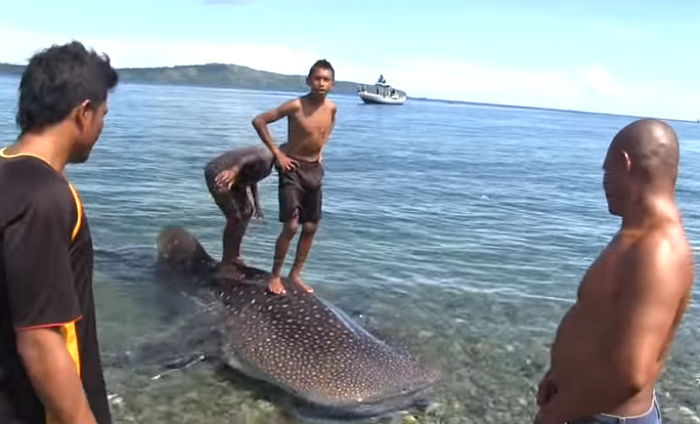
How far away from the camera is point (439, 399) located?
23.8 feet

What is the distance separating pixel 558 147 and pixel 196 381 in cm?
4262

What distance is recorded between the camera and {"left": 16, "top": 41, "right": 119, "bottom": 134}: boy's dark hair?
2912mm

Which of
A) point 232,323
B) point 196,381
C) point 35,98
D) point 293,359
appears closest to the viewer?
point 35,98

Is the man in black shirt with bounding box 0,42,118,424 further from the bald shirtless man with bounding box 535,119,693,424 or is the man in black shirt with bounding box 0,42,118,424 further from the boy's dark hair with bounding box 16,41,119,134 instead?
the bald shirtless man with bounding box 535,119,693,424

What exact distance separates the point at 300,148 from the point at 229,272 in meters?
1.48

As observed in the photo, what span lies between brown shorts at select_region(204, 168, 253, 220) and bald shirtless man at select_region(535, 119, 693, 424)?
582 cm

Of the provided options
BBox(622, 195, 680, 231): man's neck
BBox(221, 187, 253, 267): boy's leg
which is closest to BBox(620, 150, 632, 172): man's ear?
BBox(622, 195, 680, 231): man's neck

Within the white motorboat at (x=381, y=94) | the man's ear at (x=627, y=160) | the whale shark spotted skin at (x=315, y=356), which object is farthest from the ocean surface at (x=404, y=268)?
the white motorboat at (x=381, y=94)

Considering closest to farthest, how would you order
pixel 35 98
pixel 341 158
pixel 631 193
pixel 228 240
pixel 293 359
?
1. pixel 35 98
2. pixel 631 193
3. pixel 293 359
4. pixel 228 240
5. pixel 341 158

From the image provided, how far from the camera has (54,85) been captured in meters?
2.91

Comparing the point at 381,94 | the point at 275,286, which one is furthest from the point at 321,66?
the point at 381,94

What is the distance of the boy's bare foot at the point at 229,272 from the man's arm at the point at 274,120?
1174mm

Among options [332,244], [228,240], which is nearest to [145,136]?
[332,244]

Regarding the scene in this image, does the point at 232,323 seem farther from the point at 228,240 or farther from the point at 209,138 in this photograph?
the point at 209,138
